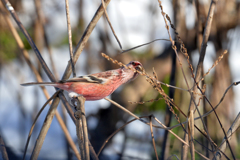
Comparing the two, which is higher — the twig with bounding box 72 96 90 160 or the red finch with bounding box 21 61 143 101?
the red finch with bounding box 21 61 143 101

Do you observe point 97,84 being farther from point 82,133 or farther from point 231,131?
point 231,131

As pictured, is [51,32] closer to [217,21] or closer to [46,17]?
[46,17]

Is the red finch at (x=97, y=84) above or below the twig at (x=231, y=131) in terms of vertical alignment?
above

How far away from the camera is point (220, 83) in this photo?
143cm

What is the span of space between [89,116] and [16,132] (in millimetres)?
818

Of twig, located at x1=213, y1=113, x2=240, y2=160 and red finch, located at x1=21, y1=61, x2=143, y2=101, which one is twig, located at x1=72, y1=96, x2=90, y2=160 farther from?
twig, located at x1=213, y1=113, x2=240, y2=160

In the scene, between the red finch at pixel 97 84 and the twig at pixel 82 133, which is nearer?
the twig at pixel 82 133

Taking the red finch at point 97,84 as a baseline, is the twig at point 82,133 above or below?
below

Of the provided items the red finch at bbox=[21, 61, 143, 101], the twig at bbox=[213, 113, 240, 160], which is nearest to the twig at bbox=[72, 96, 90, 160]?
the red finch at bbox=[21, 61, 143, 101]

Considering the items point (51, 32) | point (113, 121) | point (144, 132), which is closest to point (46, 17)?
point (51, 32)

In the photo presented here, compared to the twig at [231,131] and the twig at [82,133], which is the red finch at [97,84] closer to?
the twig at [82,133]

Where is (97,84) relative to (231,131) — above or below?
above

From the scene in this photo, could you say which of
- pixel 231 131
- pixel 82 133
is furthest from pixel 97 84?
pixel 231 131

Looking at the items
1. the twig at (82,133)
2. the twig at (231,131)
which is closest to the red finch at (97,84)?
the twig at (82,133)
